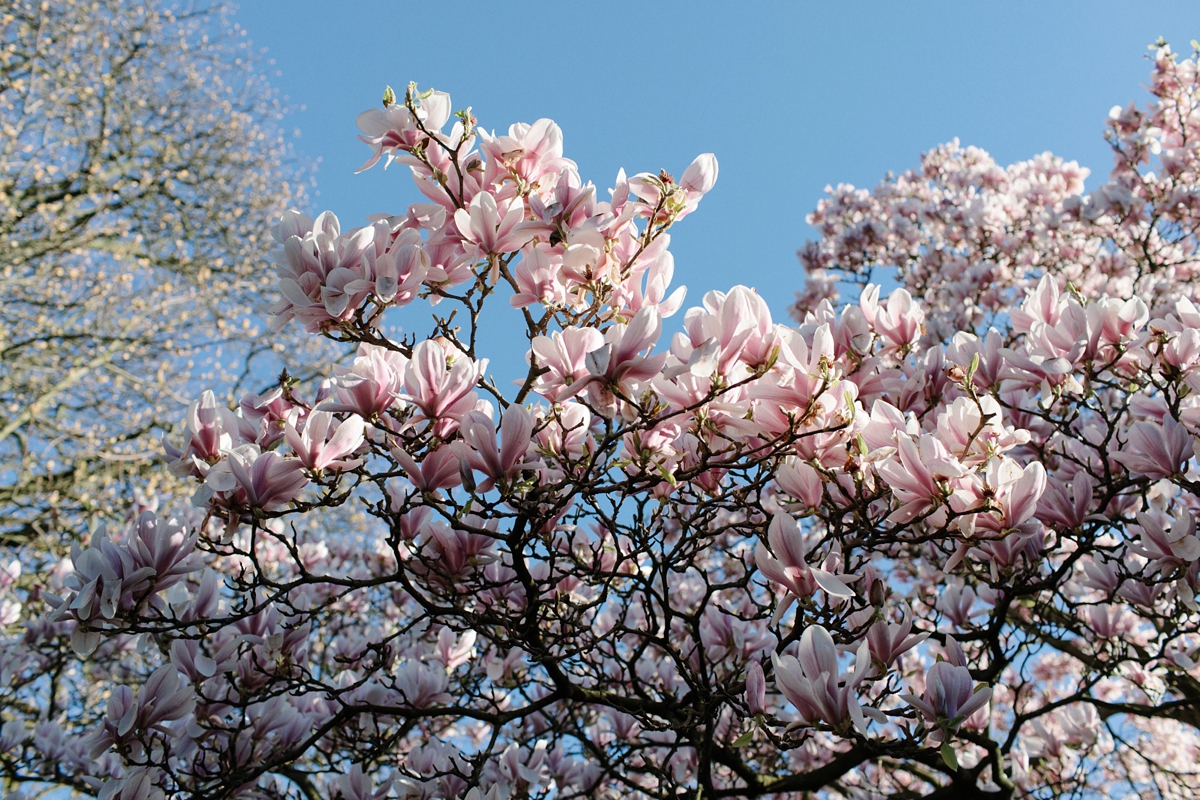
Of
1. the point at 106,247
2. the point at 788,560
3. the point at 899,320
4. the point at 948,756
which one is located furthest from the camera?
the point at 106,247

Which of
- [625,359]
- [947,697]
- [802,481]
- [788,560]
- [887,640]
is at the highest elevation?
[625,359]

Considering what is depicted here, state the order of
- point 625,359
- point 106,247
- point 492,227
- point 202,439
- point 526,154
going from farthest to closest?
1. point 106,247
2. point 526,154
3. point 492,227
4. point 202,439
5. point 625,359

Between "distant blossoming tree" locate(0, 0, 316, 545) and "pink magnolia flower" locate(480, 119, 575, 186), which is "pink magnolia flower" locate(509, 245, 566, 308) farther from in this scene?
"distant blossoming tree" locate(0, 0, 316, 545)

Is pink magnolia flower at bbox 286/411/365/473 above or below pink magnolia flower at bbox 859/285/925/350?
below

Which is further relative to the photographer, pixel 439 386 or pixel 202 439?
pixel 202 439

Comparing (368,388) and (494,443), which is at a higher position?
(368,388)

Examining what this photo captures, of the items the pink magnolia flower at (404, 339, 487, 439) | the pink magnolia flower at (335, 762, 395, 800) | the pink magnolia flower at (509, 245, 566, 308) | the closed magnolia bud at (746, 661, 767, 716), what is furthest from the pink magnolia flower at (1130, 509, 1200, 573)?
the pink magnolia flower at (335, 762, 395, 800)

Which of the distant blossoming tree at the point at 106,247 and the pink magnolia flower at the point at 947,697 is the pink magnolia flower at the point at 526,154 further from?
the distant blossoming tree at the point at 106,247

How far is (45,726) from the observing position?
3521 mm

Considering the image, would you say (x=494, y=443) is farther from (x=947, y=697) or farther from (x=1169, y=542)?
(x=1169, y=542)

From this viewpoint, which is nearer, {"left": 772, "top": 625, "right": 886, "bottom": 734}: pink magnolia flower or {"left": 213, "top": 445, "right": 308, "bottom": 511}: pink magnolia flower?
{"left": 772, "top": 625, "right": 886, "bottom": 734}: pink magnolia flower

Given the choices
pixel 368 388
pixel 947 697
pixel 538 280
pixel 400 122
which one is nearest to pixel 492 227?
pixel 538 280

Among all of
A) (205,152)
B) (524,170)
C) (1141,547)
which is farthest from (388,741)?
(205,152)

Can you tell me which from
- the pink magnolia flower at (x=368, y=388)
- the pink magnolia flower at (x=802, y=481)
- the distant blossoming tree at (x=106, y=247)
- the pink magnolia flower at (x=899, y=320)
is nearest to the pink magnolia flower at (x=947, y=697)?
the pink magnolia flower at (x=802, y=481)
